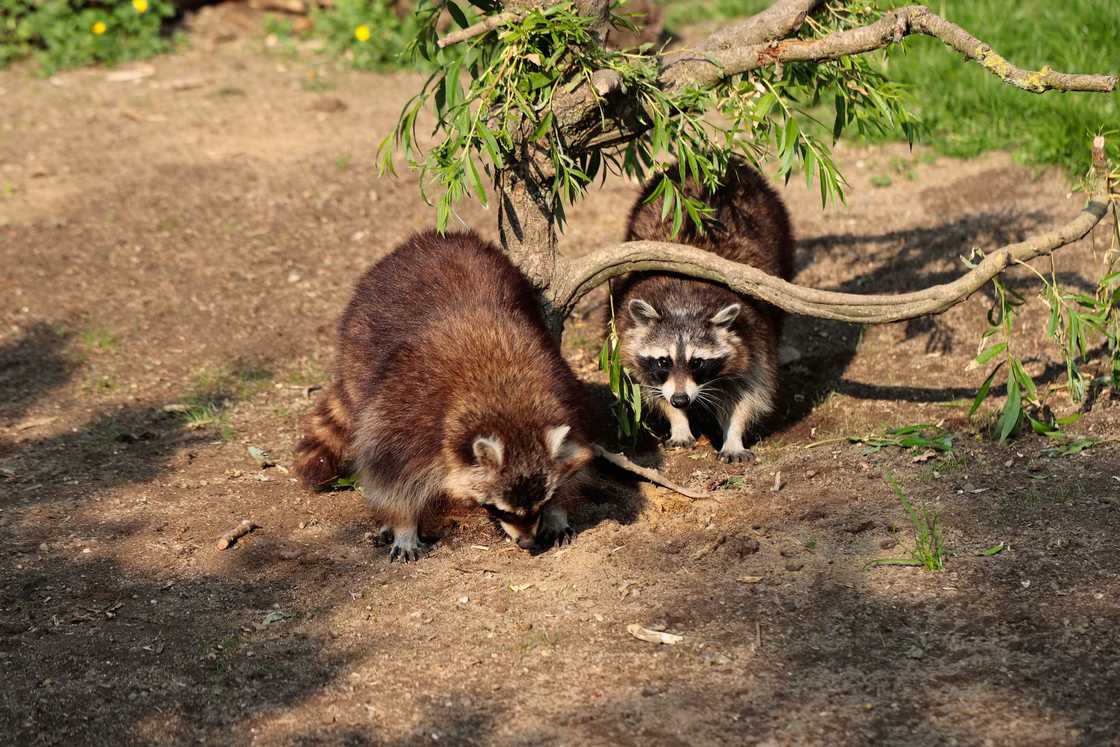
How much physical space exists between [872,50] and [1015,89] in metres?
4.21

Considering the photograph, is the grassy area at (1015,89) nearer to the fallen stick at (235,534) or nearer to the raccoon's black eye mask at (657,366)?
the raccoon's black eye mask at (657,366)

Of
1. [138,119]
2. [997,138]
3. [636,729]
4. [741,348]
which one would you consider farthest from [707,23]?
[636,729]

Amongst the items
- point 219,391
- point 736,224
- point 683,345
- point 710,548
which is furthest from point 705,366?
point 219,391

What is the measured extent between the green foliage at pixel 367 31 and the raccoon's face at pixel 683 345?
566 cm

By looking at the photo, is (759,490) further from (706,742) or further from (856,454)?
(706,742)

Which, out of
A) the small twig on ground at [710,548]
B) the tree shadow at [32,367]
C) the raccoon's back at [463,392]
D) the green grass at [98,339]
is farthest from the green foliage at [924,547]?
the green grass at [98,339]

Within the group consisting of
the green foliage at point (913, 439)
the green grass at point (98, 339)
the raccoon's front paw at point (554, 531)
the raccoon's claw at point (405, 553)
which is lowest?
the raccoon's claw at point (405, 553)

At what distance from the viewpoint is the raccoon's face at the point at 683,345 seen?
18.8 feet

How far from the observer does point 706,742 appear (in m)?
3.39

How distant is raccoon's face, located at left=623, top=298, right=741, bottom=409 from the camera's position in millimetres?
5734

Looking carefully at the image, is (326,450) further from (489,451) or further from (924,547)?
(924,547)

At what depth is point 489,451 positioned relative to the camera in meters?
4.37

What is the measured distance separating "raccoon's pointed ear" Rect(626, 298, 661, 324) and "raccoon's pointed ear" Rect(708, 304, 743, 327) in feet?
0.90

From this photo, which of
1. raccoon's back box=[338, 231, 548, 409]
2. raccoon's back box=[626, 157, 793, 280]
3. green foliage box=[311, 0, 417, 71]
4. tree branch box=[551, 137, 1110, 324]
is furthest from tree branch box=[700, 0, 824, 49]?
green foliage box=[311, 0, 417, 71]
